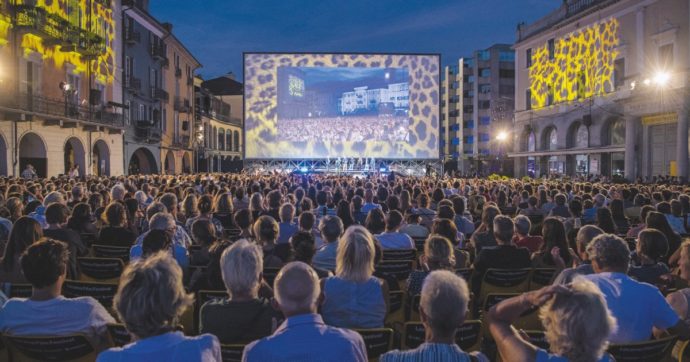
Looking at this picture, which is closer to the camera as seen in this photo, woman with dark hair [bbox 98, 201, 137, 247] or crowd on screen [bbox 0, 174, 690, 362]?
crowd on screen [bbox 0, 174, 690, 362]

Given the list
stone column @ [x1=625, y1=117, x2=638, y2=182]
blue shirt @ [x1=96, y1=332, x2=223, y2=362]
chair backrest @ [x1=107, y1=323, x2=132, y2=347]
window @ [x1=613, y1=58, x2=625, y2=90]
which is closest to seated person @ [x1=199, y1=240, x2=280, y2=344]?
chair backrest @ [x1=107, y1=323, x2=132, y2=347]

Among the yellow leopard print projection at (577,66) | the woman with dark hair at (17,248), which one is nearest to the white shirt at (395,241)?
the woman with dark hair at (17,248)

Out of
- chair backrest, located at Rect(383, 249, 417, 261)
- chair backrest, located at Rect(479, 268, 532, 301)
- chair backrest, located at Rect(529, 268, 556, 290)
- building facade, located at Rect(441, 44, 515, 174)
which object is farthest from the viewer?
building facade, located at Rect(441, 44, 515, 174)

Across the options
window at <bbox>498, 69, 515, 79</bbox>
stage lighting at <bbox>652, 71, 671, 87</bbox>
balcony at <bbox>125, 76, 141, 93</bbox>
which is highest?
window at <bbox>498, 69, 515, 79</bbox>

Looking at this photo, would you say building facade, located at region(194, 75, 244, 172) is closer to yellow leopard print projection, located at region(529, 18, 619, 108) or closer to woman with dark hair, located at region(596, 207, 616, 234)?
yellow leopard print projection, located at region(529, 18, 619, 108)

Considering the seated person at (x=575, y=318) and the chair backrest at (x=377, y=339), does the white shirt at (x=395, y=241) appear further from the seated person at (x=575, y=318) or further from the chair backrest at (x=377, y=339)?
the seated person at (x=575, y=318)

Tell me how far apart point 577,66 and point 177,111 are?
3039 centimetres

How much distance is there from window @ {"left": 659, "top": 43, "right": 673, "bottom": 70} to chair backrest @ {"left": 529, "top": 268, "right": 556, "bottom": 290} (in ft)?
88.3

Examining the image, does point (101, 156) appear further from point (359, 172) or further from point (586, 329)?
point (586, 329)

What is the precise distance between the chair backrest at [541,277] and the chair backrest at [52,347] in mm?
4176

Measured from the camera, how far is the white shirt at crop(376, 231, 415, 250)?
281 inches

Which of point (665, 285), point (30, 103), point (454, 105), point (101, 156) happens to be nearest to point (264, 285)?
point (665, 285)

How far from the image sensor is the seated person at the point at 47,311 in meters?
3.51

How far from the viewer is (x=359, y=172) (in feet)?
117
